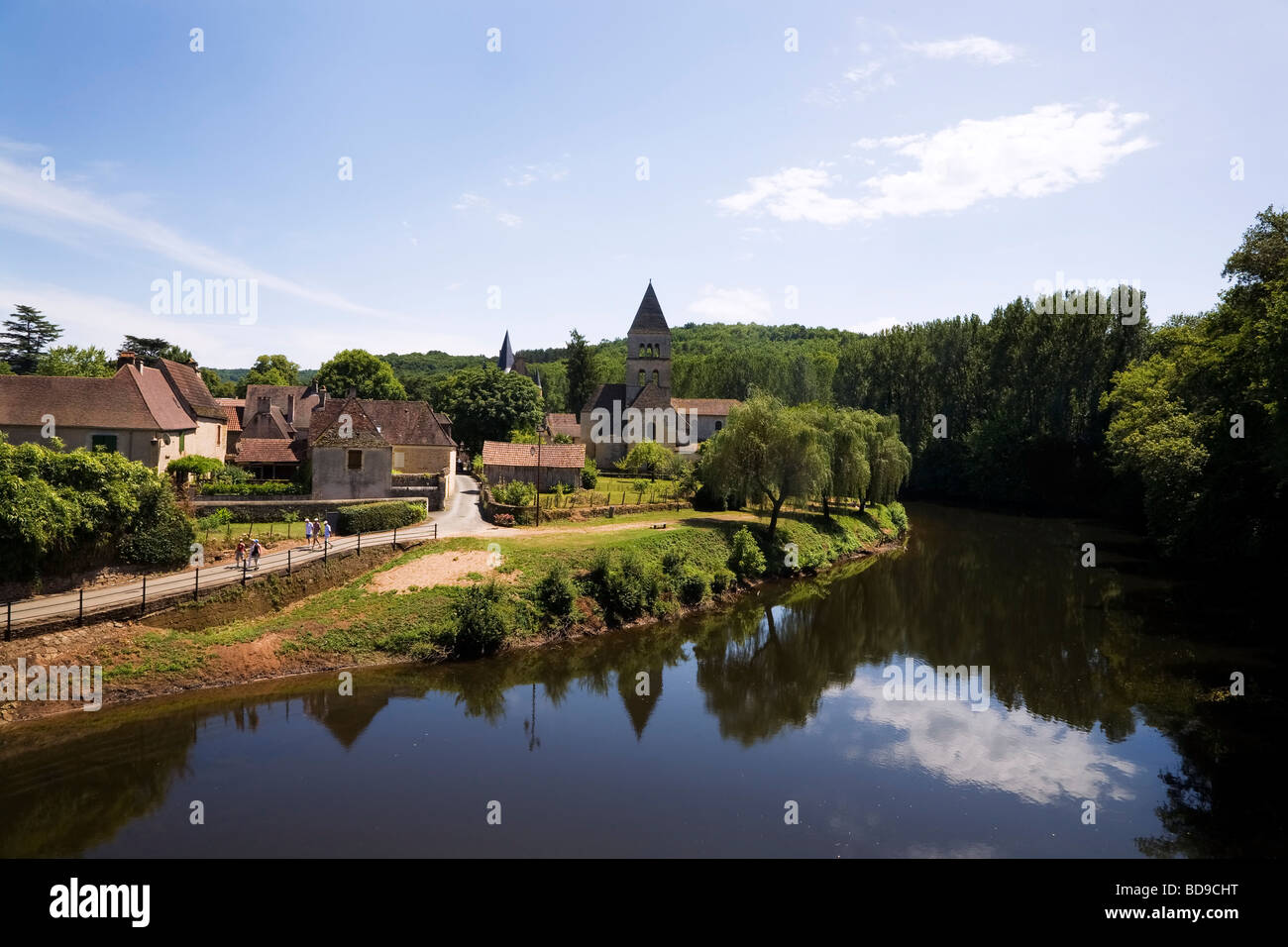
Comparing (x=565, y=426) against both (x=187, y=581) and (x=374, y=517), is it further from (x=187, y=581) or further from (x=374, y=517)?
(x=187, y=581)

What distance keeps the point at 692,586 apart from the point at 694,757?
13976 millimetres

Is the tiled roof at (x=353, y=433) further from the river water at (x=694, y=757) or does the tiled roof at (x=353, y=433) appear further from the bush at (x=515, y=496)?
the river water at (x=694, y=757)

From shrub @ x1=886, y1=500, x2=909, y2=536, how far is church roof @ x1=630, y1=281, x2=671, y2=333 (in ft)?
83.4

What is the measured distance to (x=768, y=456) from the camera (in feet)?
126

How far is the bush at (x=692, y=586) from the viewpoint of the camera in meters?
31.8

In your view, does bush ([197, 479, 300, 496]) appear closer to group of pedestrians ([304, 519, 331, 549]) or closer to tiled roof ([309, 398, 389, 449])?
tiled roof ([309, 398, 389, 449])

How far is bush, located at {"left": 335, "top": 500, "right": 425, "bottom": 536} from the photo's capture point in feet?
105

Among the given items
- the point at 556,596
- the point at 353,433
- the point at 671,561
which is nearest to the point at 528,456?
the point at 353,433

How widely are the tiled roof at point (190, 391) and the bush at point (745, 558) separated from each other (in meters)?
29.2

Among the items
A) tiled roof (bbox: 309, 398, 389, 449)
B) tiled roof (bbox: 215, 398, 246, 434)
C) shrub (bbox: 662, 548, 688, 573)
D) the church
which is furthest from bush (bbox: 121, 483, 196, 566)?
the church
